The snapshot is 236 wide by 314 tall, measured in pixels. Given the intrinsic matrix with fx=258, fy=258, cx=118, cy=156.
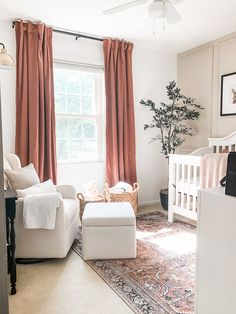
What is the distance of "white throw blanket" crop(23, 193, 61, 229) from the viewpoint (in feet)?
6.70

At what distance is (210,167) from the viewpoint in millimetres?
2619

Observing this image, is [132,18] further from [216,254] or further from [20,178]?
[216,254]

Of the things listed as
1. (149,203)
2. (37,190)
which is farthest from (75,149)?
(149,203)

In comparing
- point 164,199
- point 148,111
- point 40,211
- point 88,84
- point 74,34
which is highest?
point 74,34

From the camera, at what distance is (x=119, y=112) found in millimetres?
3512

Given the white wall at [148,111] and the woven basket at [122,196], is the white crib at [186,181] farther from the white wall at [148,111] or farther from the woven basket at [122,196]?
the white wall at [148,111]

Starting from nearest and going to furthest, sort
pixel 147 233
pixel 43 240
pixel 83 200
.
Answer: pixel 43 240, pixel 147 233, pixel 83 200

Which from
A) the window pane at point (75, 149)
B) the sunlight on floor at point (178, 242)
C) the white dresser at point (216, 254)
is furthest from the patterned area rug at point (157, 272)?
the window pane at point (75, 149)

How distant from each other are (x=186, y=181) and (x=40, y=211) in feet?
5.51

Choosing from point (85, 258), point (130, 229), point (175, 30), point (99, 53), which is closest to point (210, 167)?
point (130, 229)

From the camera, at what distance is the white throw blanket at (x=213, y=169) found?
101 inches

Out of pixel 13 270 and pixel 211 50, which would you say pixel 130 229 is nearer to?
pixel 13 270

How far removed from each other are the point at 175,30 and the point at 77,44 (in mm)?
1249

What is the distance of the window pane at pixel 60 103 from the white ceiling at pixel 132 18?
82cm
